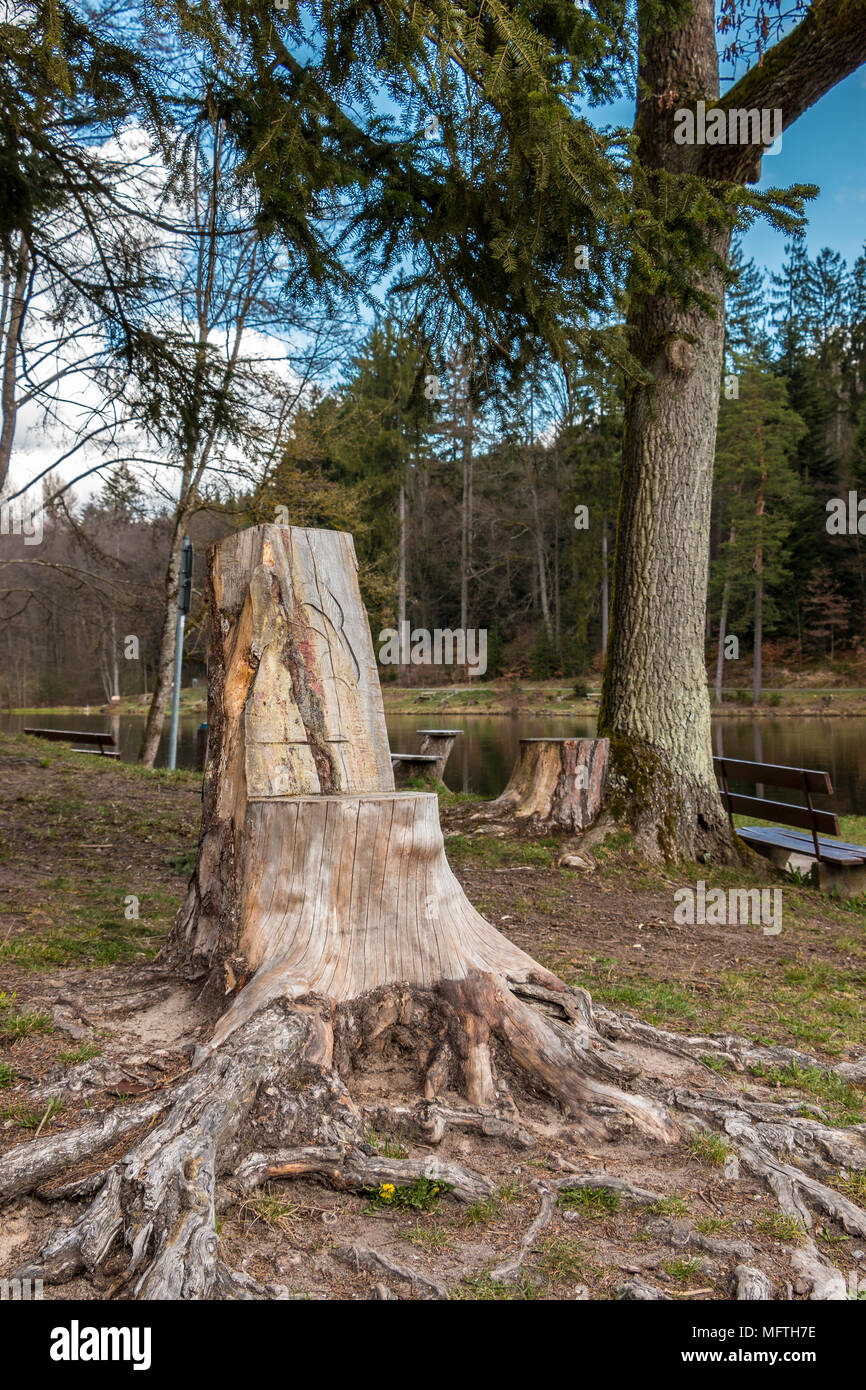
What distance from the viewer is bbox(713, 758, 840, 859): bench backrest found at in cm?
718

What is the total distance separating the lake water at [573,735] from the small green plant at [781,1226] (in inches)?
476

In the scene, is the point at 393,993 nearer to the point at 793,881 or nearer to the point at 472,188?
the point at 472,188

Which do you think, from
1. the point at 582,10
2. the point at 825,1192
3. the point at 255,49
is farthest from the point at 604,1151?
the point at 582,10

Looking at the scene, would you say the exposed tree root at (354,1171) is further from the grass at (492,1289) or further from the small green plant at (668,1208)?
the small green plant at (668,1208)

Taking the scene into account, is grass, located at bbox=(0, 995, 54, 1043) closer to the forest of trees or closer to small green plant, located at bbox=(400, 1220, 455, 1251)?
small green plant, located at bbox=(400, 1220, 455, 1251)

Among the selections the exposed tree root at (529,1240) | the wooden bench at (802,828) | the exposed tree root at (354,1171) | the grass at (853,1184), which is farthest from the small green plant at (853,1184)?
the wooden bench at (802,828)

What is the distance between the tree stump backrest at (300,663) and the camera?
3.71 meters

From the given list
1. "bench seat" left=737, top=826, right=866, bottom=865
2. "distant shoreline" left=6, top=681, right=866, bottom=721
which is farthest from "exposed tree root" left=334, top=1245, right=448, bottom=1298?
"distant shoreline" left=6, top=681, right=866, bottom=721


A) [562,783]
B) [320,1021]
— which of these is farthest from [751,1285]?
[562,783]

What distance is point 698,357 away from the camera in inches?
290

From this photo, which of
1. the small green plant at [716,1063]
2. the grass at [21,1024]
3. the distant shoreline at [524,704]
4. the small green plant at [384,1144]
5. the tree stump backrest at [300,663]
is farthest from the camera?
the distant shoreline at [524,704]

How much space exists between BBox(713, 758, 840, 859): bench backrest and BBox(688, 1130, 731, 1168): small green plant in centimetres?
450

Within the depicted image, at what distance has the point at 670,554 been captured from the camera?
7496 millimetres

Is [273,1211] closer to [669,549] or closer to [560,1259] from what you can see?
[560,1259]
